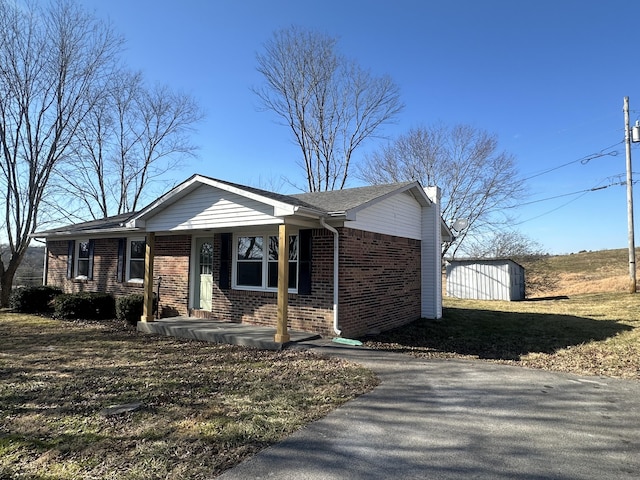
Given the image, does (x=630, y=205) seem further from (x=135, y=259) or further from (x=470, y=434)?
(x=135, y=259)

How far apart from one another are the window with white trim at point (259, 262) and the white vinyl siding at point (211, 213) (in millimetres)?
1311

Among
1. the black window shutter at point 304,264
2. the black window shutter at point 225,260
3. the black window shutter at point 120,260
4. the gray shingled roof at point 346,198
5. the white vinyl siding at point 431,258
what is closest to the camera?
the gray shingled roof at point 346,198

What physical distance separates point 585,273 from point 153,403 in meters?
Result: 32.2

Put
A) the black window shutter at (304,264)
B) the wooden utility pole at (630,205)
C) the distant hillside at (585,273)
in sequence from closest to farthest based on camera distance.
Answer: the black window shutter at (304,264), the wooden utility pole at (630,205), the distant hillside at (585,273)

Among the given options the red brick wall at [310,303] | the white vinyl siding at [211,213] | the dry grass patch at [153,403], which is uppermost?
the white vinyl siding at [211,213]

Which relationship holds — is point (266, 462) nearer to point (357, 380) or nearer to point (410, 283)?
point (357, 380)

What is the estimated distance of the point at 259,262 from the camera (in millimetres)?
9523

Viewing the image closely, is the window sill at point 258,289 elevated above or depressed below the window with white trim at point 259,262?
below

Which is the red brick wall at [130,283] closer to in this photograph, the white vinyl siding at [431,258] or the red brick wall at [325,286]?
the red brick wall at [325,286]

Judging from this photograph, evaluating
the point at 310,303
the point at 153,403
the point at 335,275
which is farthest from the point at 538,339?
the point at 153,403

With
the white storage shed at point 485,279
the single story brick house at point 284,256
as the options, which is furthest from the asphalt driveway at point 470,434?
the white storage shed at point 485,279

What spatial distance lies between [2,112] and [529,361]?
18.1 m

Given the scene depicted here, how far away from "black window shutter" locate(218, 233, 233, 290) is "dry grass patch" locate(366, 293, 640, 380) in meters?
3.97

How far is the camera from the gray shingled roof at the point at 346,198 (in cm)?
831
